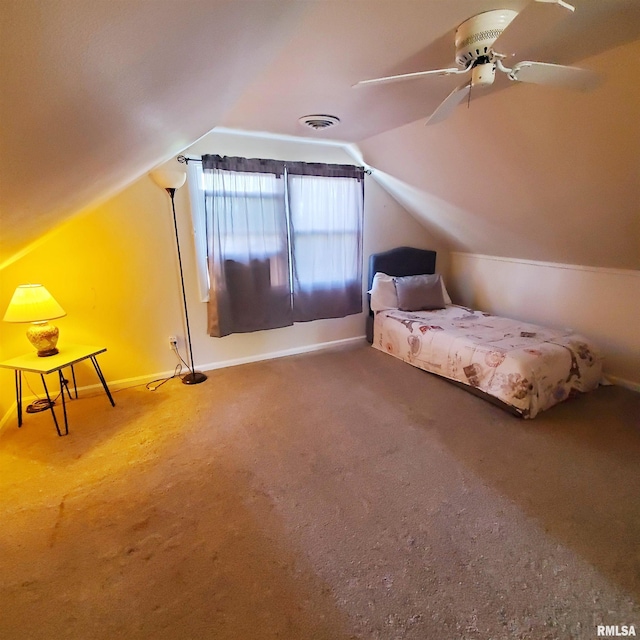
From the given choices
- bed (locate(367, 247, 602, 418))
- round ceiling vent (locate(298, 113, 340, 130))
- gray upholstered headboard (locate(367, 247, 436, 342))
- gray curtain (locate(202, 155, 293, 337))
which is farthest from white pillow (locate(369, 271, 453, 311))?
round ceiling vent (locate(298, 113, 340, 130))

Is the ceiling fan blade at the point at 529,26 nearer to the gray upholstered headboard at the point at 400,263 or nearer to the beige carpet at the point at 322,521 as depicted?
the beige carpet at the point at 322,521

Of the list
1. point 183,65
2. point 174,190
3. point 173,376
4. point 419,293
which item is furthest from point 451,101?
point 173,376

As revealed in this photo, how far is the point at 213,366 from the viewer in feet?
11.9

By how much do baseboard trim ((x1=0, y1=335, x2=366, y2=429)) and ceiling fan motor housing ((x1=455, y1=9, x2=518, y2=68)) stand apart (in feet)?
9.80

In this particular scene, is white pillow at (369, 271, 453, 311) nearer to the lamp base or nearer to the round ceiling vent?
the round ceiling vent

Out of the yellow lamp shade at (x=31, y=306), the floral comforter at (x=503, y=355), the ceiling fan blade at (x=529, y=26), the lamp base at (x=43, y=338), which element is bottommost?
the floral comforter at (x=503, y=355)

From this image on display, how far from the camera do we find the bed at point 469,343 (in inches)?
104

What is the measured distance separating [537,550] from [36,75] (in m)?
2.27

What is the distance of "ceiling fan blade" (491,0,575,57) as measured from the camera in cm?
136

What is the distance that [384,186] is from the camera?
4.02 meters

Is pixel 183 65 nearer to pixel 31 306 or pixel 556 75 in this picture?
pixel 556 75

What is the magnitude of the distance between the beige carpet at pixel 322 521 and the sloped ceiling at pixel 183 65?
4.65 ft

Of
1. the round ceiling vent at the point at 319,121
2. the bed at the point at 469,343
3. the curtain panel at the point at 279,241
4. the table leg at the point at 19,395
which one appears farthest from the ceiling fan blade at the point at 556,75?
the table leg at the point at 19,395

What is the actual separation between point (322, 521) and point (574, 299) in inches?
123
